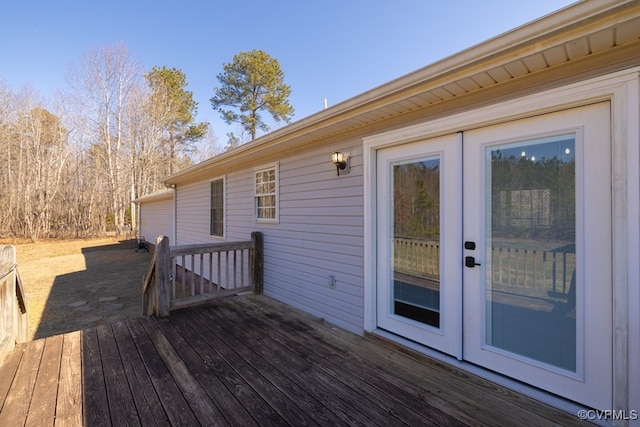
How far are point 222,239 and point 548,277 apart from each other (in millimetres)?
5585

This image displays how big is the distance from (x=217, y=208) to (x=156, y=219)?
737cm

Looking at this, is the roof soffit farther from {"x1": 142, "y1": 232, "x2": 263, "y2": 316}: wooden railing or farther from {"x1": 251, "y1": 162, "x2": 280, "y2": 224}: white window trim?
{"x1": 142, "y1": 232, "x2": 263, "y2": 316}: wooden railing

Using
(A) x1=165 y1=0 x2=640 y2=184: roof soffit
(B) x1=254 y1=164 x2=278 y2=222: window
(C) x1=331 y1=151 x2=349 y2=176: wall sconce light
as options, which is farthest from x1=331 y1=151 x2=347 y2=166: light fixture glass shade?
(B) x1=254 y1=164 x2=278 y2=222: window

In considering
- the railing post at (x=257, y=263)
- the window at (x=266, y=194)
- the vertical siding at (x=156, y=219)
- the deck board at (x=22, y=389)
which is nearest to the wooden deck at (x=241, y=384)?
the deck board at (x=22, y=389)

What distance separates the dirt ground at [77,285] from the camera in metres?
5.17

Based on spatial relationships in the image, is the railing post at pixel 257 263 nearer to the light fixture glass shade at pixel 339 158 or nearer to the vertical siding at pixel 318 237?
the vertical siding at pixel 318 237

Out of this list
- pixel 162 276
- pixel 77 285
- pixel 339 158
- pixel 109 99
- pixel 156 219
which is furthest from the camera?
pixel 109 99

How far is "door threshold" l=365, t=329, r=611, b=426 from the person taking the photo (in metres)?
1.89

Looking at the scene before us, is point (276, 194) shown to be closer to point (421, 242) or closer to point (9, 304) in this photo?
point (421, 242)

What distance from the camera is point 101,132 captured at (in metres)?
16.6

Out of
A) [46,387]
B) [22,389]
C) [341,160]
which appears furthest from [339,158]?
[22,389]

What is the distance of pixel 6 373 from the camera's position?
2430 mm

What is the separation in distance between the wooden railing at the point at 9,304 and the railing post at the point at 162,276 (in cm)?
127

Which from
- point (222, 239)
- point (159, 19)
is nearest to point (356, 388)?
point (222, 239)
